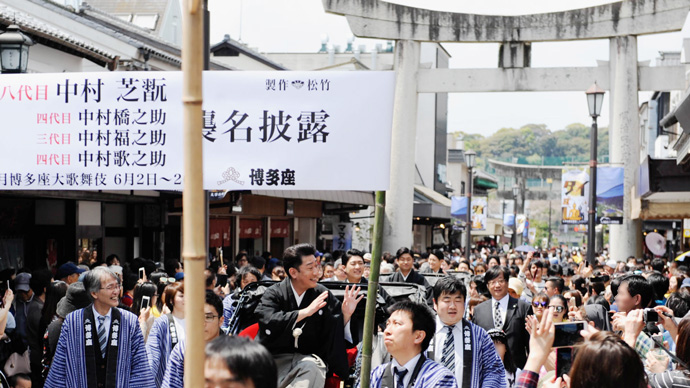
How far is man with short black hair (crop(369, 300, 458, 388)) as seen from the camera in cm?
518

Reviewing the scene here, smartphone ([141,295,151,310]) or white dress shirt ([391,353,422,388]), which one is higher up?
white dress shirt ([391,353,422,388])

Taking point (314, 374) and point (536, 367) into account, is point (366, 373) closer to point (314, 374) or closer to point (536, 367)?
point (536, 367)

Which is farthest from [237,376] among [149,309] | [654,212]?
[654,212]

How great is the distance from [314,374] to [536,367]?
2805 millimetres

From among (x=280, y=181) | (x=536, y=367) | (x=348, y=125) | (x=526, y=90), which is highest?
(x=526, y=90)

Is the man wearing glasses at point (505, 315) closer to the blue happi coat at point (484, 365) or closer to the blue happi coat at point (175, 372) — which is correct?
the blue happi coat at point (484, 365)

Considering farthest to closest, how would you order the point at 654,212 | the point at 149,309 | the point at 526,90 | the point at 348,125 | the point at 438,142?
the point at 438,142 → the point at 526,90 → the point at 654,212 → the point at 149,309 → the point at 348,125

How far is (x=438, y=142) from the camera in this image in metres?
55.2

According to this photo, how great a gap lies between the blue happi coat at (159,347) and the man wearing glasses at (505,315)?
3.51 metres

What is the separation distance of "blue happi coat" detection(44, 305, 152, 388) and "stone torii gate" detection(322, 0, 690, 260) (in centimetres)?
2037

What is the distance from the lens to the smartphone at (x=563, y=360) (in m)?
5.29

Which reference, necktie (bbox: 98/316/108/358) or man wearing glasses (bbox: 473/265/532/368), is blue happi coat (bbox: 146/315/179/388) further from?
man wearing glasses (bbox: 473/265/532/368)

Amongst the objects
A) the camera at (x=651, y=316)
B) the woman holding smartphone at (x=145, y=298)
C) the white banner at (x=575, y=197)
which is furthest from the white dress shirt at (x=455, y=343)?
the white banner at (x=575, y=197)

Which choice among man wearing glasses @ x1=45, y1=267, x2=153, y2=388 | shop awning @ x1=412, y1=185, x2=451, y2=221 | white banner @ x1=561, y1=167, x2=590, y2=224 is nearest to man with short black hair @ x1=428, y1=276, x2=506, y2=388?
man wearing glasses @ x1=45, y1=267, x2=153, y2=388
